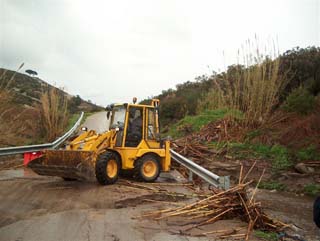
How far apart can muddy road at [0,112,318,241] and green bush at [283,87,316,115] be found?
551 centimetres

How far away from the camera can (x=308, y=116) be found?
50.0 feet

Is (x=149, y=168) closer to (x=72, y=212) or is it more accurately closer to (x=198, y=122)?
(x=72, y=212)

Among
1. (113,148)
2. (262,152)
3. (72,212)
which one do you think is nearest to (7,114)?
(113,148)

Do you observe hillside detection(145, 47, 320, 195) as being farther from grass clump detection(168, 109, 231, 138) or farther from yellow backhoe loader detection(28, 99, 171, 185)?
yellow backhoe loader detection(28, 99, 171, 185)

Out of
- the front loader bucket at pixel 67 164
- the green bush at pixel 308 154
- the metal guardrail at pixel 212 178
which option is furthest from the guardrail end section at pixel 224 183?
the green bush at pixel 308 154

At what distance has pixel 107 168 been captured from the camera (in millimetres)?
10797

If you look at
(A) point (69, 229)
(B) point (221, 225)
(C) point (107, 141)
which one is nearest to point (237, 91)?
(C) point (107, 141)

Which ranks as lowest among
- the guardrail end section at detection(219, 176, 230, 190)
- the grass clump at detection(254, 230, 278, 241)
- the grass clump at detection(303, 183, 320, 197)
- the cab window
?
the grass clump at detection(254, 230, 278, 241)

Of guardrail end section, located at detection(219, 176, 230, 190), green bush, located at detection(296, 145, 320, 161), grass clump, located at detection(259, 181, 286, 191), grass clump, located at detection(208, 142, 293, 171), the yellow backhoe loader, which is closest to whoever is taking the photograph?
guardrail end section, located at detection(219, 176, 230, 190)

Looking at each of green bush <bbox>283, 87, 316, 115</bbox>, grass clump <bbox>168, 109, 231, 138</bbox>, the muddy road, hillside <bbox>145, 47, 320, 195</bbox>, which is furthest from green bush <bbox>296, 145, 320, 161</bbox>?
grass clump <bbox>168, 109, 231, 138</bbox>

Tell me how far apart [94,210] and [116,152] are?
408 centimetres

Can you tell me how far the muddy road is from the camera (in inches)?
245

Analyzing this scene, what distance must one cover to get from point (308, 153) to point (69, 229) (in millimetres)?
9128

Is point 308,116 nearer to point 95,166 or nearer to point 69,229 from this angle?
point 95,166
